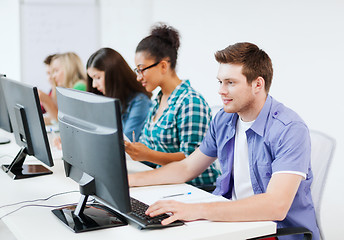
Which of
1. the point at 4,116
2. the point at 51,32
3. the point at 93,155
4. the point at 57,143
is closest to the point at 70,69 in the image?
the point at 51,32

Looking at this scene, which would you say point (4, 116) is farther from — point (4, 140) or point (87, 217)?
point (87, 217)

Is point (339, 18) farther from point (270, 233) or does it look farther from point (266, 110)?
point (270, 233)

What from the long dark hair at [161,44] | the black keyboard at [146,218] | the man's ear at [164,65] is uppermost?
the long dark hair at [161,44]

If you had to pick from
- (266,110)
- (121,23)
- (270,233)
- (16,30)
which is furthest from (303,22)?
(16,30)

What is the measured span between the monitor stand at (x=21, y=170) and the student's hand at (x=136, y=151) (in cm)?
37

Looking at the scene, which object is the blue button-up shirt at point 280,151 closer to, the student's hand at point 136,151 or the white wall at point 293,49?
the student's hand at point 136,151

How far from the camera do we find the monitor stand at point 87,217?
1.41 m

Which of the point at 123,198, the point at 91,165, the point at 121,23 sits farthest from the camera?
the point at 121,23

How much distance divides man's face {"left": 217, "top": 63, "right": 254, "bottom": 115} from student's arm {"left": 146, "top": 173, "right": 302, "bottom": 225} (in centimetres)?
39

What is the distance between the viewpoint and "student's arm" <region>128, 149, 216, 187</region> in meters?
1.88

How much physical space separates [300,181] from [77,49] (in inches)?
155

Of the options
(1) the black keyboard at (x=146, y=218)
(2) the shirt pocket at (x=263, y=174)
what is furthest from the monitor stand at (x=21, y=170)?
(2) the shirt pocket at (x=263, y=174)

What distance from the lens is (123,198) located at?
4.26 feet

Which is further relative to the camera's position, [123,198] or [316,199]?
[316,199]
